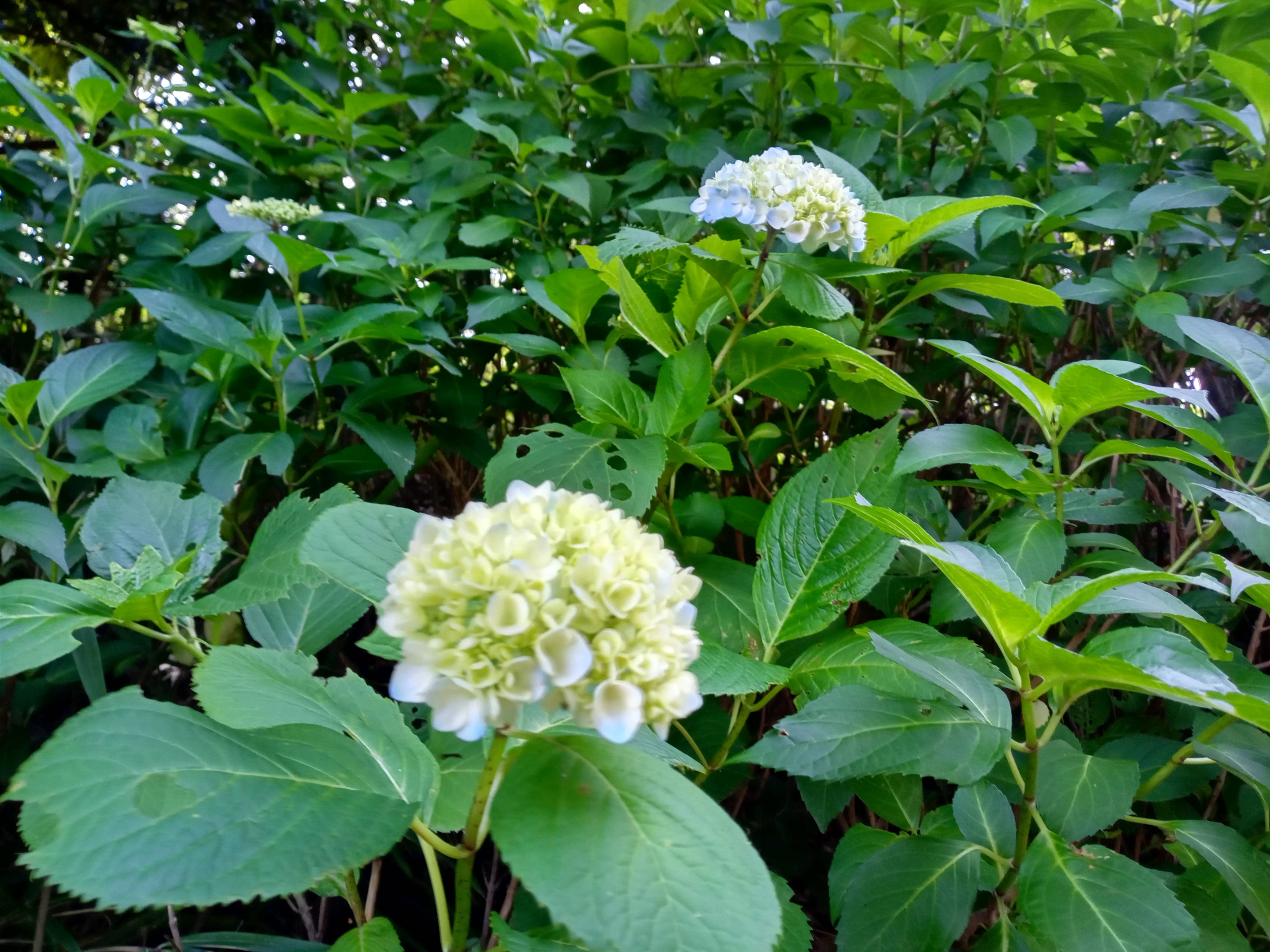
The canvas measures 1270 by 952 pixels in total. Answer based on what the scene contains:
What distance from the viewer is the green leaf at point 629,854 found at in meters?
0.36

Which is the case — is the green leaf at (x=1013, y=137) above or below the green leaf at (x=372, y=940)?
above

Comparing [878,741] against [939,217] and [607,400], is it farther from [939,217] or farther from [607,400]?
[939,217]

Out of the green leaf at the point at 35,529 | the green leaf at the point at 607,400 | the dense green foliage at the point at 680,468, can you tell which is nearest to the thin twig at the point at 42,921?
the dense green foliage at the point at 680,468

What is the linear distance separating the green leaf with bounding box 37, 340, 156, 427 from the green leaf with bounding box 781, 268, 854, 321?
940 mm

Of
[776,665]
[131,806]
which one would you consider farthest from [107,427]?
[776,665]

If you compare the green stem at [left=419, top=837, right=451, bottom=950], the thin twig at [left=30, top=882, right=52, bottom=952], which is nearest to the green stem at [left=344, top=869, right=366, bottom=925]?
the green stem at [left=419, top=837, right=451, bottom=950]

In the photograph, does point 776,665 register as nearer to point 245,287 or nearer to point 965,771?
point 965,771

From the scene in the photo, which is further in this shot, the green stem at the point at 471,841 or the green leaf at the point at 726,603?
the green leaf at the point at 726,603

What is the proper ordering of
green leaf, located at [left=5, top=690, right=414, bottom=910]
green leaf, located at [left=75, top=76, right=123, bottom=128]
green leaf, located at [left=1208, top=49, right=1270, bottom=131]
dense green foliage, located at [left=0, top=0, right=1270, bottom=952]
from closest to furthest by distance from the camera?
green leaf, located at [left=5, top=690, right=414, bottom=910]
dense green foliage, located at [left=0, top=0, right=1270, bottom=952]
green leaf, located at [left=1208, top=49, right=1270, bottom=131]
green leaf, located at [left=75, top=76, right=123, bottom=128]

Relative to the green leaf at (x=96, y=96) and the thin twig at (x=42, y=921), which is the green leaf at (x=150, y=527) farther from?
the green leaf at (x=96, y=96)

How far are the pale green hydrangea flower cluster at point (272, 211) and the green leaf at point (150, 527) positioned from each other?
0.63m

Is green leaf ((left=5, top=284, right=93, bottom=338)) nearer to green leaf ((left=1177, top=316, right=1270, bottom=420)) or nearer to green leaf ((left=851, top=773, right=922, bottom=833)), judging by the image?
green leaf ((left=851, top=773, right=922, bottom=833))

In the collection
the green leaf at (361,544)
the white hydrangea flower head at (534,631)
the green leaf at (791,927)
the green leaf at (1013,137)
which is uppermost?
the green leaf at (1013,137)

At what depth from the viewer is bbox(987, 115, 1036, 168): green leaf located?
46.3 inches
